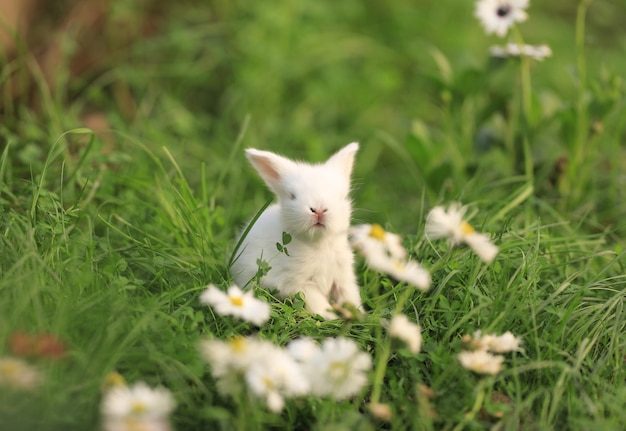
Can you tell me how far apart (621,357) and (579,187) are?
1380 millimetres

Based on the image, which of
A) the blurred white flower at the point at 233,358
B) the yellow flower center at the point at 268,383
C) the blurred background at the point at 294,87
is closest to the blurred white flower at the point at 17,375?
the blurred white flower at the point at 233,358

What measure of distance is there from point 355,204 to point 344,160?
112 cm

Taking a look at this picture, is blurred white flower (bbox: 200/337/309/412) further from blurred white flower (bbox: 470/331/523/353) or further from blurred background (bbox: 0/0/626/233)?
blurred background (bbox: 0/0/626/233)

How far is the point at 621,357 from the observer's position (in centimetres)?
232

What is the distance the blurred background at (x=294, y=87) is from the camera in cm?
363

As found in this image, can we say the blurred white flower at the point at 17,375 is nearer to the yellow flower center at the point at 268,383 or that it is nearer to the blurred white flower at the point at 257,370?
the blurred white flower at the point at 257,370

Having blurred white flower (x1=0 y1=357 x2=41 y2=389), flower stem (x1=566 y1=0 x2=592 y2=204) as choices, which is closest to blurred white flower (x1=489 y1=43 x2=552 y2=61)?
flower stem (x1=566 y1=0 x2=592 y2=204)

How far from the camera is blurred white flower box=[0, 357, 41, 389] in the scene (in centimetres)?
→ 174

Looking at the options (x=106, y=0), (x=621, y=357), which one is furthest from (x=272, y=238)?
(x=106, y=0)

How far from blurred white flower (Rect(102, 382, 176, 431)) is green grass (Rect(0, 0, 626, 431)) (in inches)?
6.1

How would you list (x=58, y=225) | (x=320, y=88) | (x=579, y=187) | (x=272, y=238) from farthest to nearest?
(x=320, y=88), (x=579, y=187), (x=272, y=238), (x=58, y=225)

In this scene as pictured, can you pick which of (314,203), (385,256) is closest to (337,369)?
(385,256)

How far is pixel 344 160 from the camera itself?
2.69 meters

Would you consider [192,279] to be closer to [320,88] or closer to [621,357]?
[621,357]
